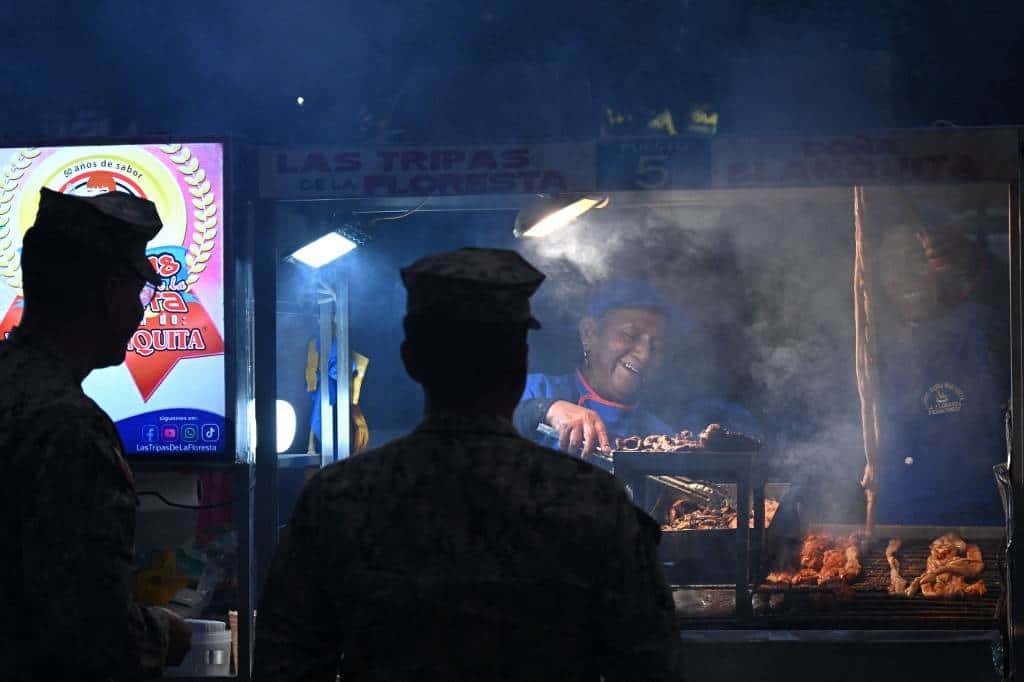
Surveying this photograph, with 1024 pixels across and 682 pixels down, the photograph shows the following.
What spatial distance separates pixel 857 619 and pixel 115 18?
9840mm

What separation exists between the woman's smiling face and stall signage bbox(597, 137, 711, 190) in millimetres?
4758

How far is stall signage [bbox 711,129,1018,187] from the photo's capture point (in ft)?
16.8

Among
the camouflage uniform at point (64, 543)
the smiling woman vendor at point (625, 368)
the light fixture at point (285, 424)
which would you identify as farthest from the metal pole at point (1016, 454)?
the light fixture at point (285, 424)

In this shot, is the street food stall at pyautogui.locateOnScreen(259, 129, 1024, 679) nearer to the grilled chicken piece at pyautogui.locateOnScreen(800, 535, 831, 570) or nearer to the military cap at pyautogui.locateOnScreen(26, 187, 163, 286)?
the grilled chicken piece at pyautogui.locateOnScreen(800, 535, 831, 570)

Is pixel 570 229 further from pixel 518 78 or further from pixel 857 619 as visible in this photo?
pixel 857 619

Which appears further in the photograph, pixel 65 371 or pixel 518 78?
pixel 518 78

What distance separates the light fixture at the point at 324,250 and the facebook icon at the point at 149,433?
114 inches

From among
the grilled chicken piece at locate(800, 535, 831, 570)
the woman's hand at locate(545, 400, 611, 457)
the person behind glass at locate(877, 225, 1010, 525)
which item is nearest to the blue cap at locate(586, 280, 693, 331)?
the woman's hand at locate(545, 400, 611, 457)

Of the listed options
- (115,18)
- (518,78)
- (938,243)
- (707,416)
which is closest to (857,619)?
(707,416)

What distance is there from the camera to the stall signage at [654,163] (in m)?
5.18

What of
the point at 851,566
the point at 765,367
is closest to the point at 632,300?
the point at 765,367

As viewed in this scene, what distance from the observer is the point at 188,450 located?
5.13 m

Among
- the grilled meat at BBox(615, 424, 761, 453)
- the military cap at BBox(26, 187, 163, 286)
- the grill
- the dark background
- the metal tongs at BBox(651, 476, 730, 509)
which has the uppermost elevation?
the dark background

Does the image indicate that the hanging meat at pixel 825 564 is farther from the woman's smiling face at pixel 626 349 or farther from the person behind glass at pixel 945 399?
the woman's smiling face at pixel 626 349
